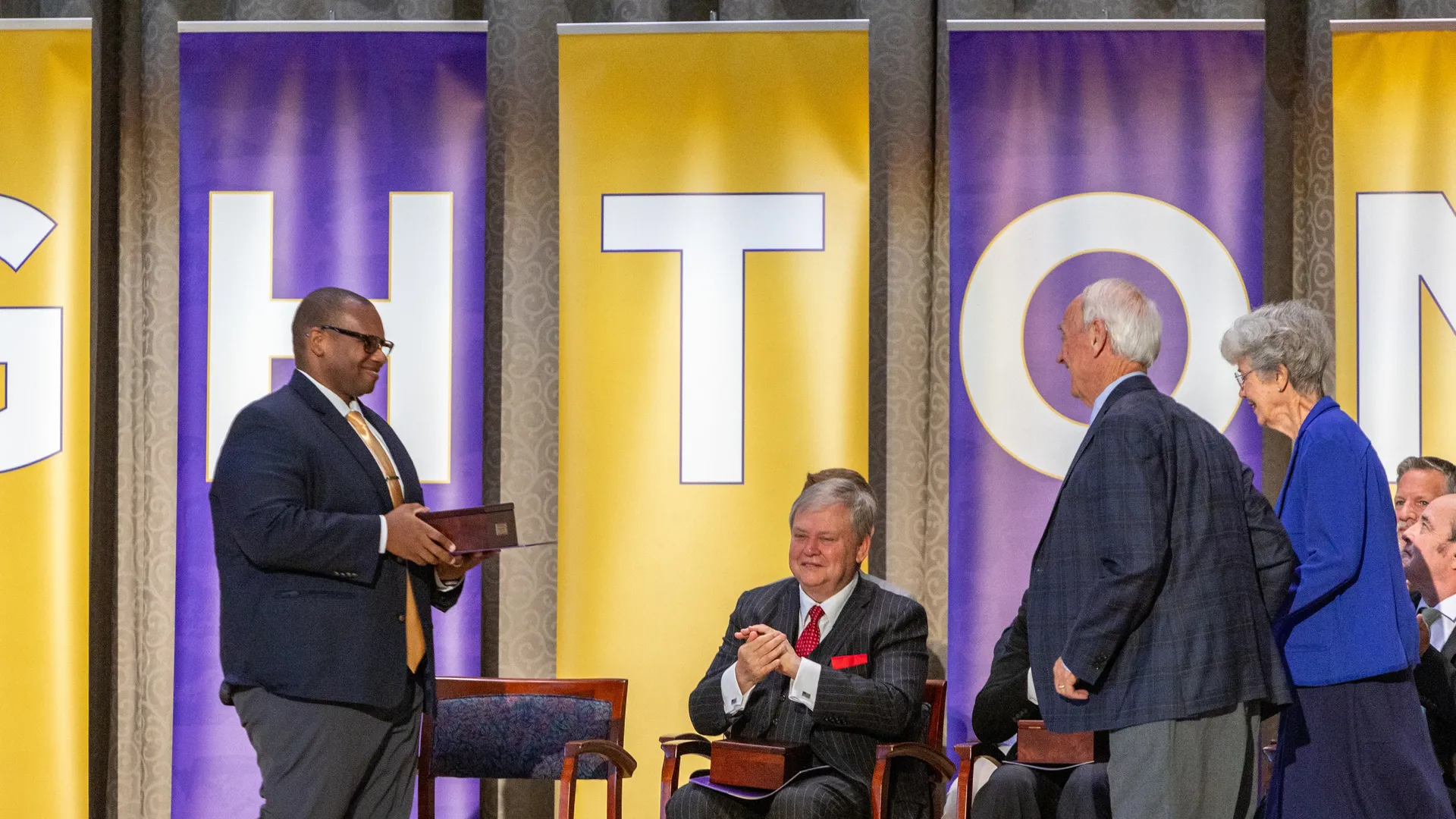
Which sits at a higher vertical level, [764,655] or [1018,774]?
[764,655]

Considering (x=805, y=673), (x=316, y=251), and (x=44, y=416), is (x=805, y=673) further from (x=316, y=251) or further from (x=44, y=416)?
(x=44, y=416)

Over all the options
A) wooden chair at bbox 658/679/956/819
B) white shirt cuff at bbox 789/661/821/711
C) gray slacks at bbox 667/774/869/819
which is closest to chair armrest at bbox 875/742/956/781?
wooden chair at bbox 658/679/956/819

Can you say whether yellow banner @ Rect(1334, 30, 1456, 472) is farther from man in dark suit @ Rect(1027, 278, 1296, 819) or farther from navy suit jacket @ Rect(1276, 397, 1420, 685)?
man in dark suit @ Rect(1027, 278, 1296, 819)

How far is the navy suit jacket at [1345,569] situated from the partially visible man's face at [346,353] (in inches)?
83.7

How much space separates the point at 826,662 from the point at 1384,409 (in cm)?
225

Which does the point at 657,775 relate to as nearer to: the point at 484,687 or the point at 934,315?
the point at 484,687

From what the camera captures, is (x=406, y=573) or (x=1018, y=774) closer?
(x=406, y=573)

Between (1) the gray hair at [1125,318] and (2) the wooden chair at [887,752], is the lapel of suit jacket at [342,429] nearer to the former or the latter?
(2) the wooden chair at [887,752]

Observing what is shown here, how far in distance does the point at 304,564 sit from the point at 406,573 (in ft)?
0.86

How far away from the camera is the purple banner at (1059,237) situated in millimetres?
4496

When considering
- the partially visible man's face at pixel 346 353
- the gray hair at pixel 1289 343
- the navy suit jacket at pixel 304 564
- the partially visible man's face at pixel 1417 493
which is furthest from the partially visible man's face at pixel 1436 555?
the partially visible man's face at pixel 346 353

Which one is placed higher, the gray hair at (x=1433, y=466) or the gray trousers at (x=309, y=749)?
the gray hair at (x=1433, y=466)

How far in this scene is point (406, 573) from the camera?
309cm

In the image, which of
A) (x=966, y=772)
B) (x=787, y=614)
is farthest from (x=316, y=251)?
(x=966, y=772)
